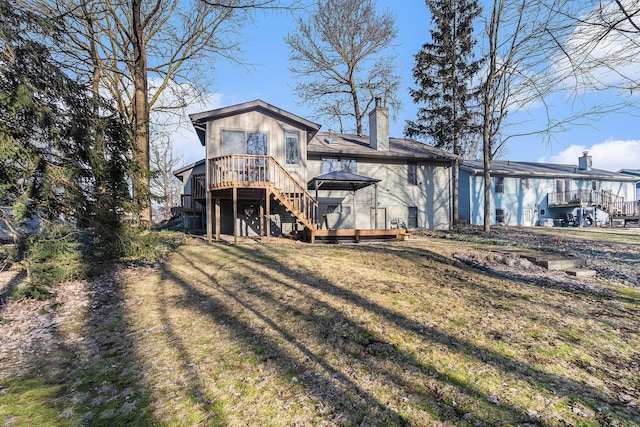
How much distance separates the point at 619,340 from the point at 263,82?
13615 mm

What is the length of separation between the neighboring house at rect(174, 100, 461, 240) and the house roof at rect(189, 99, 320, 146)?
38mm

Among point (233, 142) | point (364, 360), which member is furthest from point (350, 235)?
point (364, 360)

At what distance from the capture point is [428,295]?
17.2 ft

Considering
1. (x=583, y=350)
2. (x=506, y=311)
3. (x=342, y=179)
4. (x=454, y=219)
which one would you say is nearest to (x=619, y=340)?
(x=583, y=350)

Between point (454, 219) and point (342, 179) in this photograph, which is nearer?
point (342, 179)

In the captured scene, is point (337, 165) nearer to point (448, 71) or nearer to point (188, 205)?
point (188, 205)

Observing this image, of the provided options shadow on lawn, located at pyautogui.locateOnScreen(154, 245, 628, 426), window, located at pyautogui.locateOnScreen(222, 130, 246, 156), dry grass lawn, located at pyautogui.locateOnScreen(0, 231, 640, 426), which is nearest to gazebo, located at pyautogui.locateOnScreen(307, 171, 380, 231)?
window, located at pyautogui.locateOnScreen(222, 130, 246, 156)

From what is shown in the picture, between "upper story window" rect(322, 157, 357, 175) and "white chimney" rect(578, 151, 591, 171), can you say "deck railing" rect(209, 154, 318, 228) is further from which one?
"white chimney" rect(578, 151, 591, 171)

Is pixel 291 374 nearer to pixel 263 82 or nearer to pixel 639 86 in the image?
pixel 639 86

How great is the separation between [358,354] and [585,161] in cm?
3395

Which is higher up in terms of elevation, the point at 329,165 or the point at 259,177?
the point at 329,165

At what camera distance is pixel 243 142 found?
13.0m

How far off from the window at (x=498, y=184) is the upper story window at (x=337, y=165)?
13443 millimetres

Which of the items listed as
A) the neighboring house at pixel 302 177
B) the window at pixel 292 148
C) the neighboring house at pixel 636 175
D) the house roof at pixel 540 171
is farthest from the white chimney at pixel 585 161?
the window at pixel 292 148
